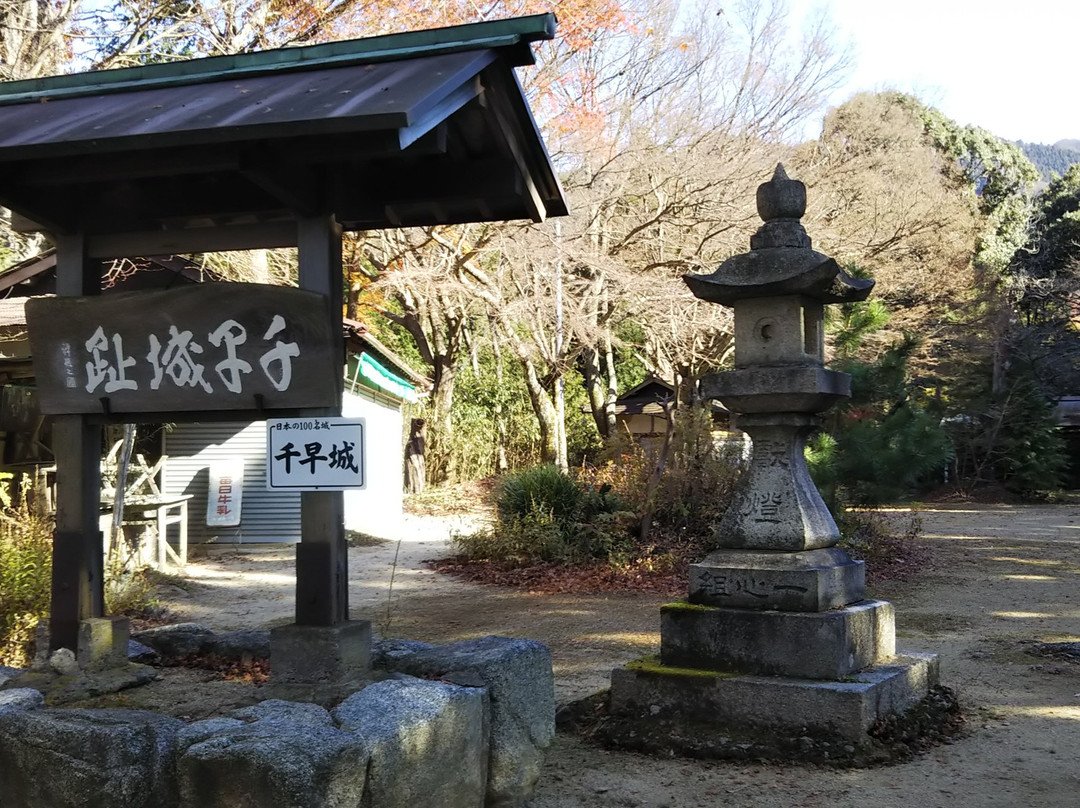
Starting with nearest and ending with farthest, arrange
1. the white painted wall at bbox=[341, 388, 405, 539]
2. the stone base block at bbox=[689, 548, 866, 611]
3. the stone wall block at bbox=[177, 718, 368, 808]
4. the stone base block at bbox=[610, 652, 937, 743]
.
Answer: the stone wall block at bbox=[177, 718, 368, 808]
the stone base block at bbox=[610, 652, 937, 743]
the stone base block at bbox=[689, 548, 866, 611]
the white painted wall at bbox=[341, 388, 405, 539]

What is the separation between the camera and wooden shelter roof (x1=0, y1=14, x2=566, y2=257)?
3.50 meters

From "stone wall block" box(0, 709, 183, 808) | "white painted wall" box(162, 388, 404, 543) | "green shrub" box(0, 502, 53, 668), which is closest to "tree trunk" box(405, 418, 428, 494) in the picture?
"white painted wall" box(162, 388, 404, 543)

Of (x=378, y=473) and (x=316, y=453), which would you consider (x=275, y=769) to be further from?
(x=378, y=473)

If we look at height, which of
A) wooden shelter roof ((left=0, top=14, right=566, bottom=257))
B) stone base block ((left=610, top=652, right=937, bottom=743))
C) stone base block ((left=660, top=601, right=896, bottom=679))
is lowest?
stone base block ((left=610, top=652, right=937, bottom=743))

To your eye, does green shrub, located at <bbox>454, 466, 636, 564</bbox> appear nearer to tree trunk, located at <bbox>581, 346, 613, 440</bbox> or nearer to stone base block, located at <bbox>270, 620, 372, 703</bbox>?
stone base block, located at <bbox>270, 620, 372, 703</bbox>

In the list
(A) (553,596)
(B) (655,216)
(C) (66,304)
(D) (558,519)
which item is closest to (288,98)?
(C) (66,304)

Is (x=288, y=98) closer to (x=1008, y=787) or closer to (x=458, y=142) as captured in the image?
(x=458, y=142)

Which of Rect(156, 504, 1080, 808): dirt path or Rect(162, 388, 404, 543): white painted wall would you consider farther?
Rect(162, 388, 404, 543): white painted wall

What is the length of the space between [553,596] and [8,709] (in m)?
7.49

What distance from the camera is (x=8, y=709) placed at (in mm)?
3482

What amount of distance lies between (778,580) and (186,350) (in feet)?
11.3

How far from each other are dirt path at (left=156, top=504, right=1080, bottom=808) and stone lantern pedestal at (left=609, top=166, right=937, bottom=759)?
34cm

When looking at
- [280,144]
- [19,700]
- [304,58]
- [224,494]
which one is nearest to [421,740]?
[19,700]

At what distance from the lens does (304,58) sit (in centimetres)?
416
